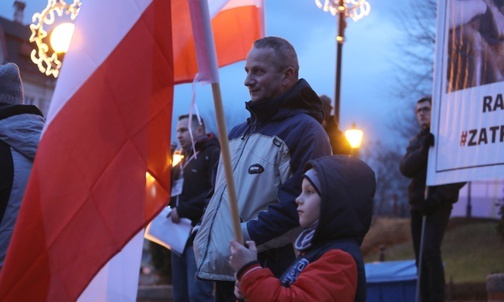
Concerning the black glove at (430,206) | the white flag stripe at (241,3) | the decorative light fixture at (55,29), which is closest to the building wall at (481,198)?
the black glove at (430,206)

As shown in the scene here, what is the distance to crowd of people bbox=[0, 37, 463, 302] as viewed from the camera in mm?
4012

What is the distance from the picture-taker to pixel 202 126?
29.0 feet

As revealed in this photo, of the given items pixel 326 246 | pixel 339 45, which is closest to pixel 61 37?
pixel 326 246

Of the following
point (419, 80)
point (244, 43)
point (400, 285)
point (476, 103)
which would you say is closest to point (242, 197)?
point (244, 43)

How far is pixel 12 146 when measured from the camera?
4.99m

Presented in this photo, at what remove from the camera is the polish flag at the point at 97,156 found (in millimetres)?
3916

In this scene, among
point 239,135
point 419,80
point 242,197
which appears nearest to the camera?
point 242,197

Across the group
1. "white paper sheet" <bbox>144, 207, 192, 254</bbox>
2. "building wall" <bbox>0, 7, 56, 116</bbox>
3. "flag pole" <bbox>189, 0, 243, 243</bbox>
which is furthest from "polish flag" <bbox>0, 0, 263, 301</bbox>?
"building wall" <bbox>0, 7, 56, 116</bbox>

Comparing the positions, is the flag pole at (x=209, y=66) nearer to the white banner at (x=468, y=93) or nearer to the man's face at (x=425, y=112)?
the white banner at (x=468, y=93)

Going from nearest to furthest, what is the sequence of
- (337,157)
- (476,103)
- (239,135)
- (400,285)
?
(337,157) < (239,135) < (476,103) < (400,285)

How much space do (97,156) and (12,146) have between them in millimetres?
1099

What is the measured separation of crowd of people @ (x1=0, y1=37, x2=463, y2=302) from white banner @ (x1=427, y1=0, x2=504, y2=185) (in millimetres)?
2905

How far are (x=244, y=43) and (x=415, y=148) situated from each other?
3.51m

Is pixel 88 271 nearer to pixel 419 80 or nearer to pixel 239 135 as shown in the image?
pixel 239 135
